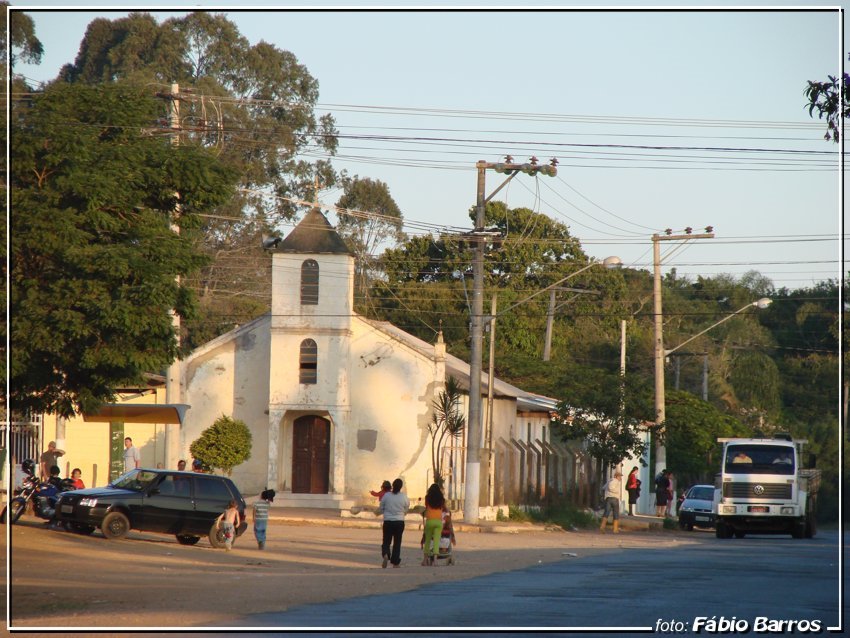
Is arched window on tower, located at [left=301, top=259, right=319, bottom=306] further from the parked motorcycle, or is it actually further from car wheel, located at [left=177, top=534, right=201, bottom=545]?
car wheel, located at [left=177, top=534, right=201, bottom=545]

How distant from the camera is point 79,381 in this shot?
874 inches

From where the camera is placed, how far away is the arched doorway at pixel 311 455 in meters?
42.4

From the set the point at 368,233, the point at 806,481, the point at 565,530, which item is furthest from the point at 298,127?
the point at 806,481

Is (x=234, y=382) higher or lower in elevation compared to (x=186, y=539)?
higher

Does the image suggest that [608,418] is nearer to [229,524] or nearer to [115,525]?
[229,524]

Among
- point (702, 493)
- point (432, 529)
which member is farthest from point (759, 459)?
point (432, 529)

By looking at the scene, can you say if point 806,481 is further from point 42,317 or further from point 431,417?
point 42,317

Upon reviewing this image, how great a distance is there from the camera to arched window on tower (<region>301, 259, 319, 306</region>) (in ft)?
138

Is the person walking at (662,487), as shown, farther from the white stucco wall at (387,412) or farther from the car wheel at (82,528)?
the car wheel at (82,528)

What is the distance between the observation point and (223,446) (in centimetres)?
4162

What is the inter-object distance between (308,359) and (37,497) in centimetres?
1645

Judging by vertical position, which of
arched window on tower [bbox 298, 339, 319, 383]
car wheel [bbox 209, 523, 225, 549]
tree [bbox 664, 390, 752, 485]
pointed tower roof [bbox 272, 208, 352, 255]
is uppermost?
pointed tower roof [bbox 272, 208, 352, 255]

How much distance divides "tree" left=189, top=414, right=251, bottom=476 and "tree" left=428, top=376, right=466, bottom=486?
6.24 m

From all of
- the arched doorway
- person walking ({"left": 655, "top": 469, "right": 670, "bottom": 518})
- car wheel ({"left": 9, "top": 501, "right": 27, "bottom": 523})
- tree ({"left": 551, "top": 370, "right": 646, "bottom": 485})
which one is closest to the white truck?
tree ({"left": 551, "top": 370, "right": 646, "bottom": 485})
